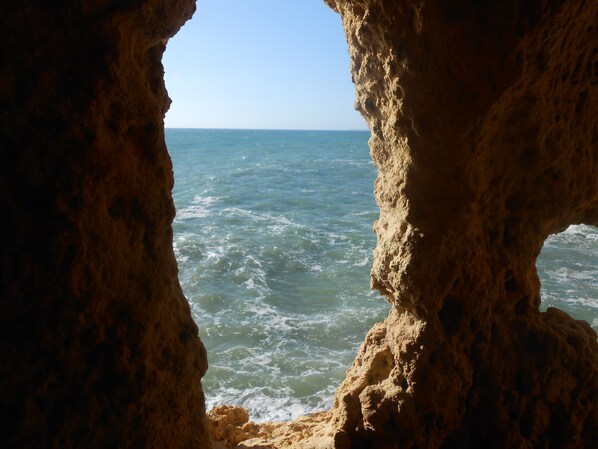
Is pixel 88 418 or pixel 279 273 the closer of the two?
pixel 88 418

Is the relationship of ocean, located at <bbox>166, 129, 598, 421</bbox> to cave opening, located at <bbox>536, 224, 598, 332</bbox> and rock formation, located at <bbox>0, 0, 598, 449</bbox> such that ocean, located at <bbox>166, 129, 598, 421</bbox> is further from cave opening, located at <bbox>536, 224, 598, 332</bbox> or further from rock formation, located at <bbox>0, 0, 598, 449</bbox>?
rock formation, located at <bbox>0, 0, 598, 449</bbox>

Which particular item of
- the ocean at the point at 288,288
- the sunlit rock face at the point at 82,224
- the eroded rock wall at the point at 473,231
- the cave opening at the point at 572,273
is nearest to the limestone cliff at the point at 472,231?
the eroded rock wall at the point at 473,231

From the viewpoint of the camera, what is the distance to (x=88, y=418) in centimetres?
223

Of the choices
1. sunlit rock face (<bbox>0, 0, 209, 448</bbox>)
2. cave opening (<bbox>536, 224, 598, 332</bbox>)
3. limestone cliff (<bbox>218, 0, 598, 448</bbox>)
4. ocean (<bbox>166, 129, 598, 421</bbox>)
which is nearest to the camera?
sunlit rock face (<bbox>0, 0, 209, 448</bbox>)

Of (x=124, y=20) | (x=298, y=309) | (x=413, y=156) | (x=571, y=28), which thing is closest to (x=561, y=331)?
(x=413, y=156)

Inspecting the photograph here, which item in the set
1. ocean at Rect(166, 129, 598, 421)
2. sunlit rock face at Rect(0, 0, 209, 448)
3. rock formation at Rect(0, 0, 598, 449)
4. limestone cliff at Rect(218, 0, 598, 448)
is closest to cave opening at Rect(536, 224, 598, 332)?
ocean at Rect(166, 129, 598, 421)

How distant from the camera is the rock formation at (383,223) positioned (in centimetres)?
207

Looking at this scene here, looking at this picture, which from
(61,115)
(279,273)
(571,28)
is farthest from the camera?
(279,273)

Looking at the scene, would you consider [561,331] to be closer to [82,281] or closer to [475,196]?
[475,196]

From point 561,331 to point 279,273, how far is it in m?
7.69

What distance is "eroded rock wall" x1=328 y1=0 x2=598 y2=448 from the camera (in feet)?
8.86

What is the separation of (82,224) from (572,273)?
33.1ft

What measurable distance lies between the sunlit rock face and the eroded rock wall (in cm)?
132

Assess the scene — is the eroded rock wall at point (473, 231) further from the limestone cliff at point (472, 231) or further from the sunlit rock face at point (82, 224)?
the sunlit rock face at point (82, 224)
